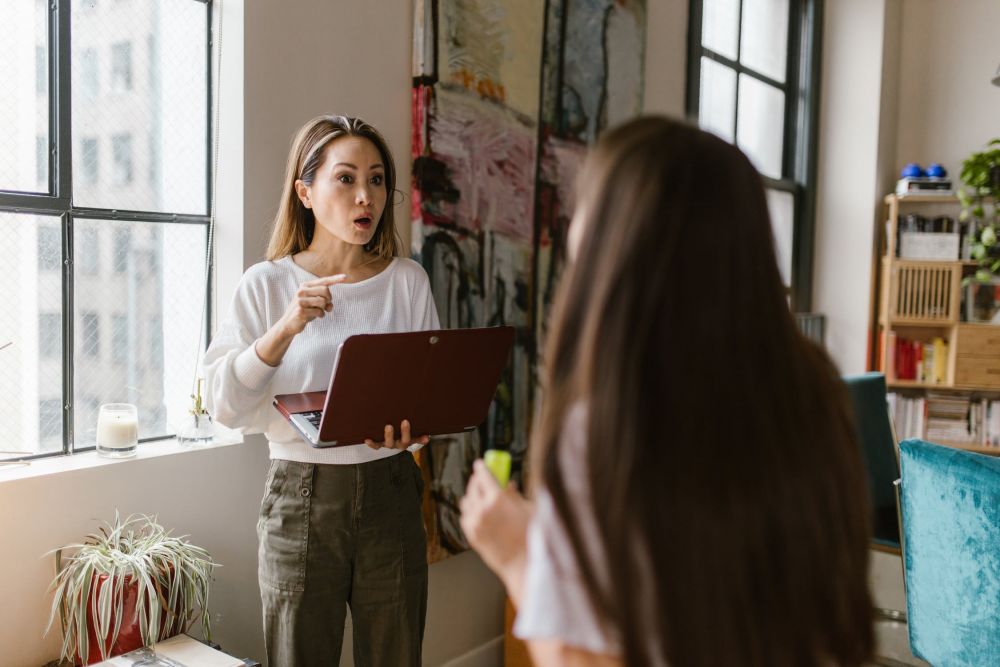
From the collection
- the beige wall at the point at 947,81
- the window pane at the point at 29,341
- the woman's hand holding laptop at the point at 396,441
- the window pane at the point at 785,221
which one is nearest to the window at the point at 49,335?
the window pane at the point at 29,341

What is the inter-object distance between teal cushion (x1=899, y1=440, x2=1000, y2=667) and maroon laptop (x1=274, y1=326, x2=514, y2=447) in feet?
3.63

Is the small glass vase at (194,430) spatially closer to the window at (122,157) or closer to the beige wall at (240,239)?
the beige wall at (240,239)

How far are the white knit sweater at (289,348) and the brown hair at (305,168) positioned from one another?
58mm

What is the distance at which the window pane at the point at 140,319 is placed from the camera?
1841mm

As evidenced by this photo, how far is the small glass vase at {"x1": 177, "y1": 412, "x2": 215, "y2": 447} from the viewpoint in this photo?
6.23ft

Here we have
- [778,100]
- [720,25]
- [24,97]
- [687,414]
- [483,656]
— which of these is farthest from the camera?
[778,100]

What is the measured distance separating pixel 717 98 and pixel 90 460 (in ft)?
10.2

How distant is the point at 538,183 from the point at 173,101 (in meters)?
1.17

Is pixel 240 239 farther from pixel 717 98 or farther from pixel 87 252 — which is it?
pixel 717 98

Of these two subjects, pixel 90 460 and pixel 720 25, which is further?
pixel 720 25

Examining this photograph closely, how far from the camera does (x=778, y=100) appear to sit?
179 inches

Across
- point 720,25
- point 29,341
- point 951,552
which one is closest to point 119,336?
point 29,341

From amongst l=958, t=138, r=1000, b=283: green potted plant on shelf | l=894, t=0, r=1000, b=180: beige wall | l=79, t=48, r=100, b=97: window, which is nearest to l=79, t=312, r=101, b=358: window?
l=79, t=48, r=100, b=97: window

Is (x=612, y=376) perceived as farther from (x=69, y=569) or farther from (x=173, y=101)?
(x=173, y=101)
